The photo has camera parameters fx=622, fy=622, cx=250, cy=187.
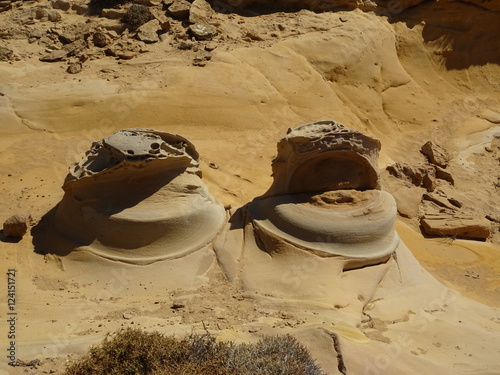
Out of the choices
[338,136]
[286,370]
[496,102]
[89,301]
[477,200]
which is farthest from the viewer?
[496,102]

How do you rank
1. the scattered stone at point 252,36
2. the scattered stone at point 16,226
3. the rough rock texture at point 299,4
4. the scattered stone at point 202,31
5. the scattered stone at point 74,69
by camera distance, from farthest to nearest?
1. the rough rock texture at point 299,4
2. the scattered stone at point 252,36
3. the scattered stone at point 202,31
4. the scattered stone at point 74,69
5. the scattered stone at point 16,226

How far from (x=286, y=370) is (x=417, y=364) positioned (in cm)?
109

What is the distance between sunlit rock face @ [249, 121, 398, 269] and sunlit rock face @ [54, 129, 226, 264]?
64 cm

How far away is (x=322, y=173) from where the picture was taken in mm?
5746

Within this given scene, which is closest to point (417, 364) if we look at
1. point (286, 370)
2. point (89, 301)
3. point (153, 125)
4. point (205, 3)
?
point (286, 370)

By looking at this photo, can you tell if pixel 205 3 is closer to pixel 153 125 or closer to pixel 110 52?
pixel 110 52

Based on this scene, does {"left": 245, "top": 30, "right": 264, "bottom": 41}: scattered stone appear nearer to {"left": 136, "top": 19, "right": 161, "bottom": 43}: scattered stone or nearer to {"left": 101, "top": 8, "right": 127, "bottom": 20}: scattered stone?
{"left": 136, "top": 19, "right": 161, "bottom": 43}: scattered stone

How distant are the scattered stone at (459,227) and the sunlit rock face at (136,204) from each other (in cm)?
398

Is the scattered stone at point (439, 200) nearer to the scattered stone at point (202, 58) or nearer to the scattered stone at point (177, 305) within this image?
the scattered stone at point (202, 58)

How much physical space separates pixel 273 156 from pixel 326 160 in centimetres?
382

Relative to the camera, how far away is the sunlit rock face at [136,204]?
554 cm

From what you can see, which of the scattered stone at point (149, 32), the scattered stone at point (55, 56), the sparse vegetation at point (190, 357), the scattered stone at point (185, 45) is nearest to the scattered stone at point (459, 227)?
the scattered stone at point (185, 45)

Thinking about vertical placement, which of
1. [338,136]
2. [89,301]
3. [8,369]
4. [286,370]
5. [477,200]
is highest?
Answer: [338,136]

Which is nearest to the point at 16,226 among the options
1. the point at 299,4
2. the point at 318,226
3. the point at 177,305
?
the point at 177,305
